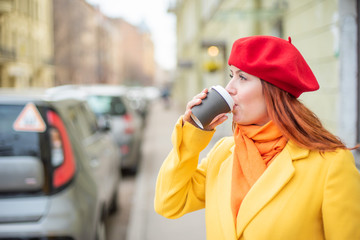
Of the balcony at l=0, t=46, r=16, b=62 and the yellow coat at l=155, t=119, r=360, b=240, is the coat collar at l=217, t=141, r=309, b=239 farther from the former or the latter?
the balcony at l=0, t=46, r=16, b=62

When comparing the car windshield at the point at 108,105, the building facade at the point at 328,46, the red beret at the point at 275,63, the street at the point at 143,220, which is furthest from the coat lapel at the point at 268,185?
the car windshield at the point at 108,105

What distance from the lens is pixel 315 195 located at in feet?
5.01

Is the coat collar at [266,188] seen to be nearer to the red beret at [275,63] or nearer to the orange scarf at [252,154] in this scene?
the orange scarf at [252,154]

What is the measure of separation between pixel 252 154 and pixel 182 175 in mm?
308

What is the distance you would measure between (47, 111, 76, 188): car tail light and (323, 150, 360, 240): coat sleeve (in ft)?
7.16

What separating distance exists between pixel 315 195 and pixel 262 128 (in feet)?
1.02

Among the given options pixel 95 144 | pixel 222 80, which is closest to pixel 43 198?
pixel 95 144

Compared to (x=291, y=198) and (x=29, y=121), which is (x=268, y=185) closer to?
(x=291, y=198)

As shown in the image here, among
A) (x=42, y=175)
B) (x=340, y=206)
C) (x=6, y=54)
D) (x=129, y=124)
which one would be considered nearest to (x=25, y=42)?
(x=6, y=54)

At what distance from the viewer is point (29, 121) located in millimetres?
3264

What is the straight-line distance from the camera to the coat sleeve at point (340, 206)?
1.49 m

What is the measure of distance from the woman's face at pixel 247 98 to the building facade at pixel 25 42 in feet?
101

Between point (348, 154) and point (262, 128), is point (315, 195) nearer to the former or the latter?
point (348, 154)

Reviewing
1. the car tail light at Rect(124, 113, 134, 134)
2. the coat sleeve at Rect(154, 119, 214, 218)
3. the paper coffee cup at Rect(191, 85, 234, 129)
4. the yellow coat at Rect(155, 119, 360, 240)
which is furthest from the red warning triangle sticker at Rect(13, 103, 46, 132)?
the car tail light at Rect(124, 113, 134, 134)
